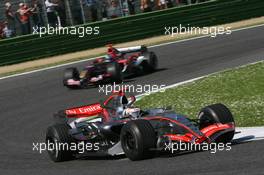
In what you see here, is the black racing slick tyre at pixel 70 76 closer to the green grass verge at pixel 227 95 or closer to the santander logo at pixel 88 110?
the green grass verge at pixel 227 95

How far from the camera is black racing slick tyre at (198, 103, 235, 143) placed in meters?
10.3

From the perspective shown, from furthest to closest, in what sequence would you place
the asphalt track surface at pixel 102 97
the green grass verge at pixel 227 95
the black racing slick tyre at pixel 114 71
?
1. the black racing slick tyre at pixel 114 71
2. the green grass verge at pixel 227 95
3. the asphalt track surface at pixel 102 97

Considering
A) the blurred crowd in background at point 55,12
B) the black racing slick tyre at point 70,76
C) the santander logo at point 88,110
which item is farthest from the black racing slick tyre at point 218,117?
the blurred crowd in background at point 55,12

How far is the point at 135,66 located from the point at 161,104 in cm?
543

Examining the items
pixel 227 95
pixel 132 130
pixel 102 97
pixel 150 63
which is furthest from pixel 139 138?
pixel 150 63

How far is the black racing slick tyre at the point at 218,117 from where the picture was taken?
10273 mm

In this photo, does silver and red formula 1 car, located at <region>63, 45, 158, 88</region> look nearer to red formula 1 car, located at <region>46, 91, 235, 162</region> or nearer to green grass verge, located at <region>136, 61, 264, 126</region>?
green grass verge, located at <region>136, 61, 264, 126</region>

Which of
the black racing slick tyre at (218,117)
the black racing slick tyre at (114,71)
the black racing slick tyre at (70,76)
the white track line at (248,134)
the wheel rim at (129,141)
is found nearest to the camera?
the wheel rim at (129,141)

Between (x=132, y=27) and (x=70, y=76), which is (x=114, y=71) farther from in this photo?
(x=132, y=27)

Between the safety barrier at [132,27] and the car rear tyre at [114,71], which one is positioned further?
the safety barrier at [132,27]

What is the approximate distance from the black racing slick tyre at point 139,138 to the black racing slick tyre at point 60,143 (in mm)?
1354

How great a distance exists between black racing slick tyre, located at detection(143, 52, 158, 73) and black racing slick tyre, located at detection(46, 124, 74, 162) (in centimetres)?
974

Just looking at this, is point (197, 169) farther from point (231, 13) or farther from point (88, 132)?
point (231, 13)

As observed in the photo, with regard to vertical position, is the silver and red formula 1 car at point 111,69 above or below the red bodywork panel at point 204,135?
below
